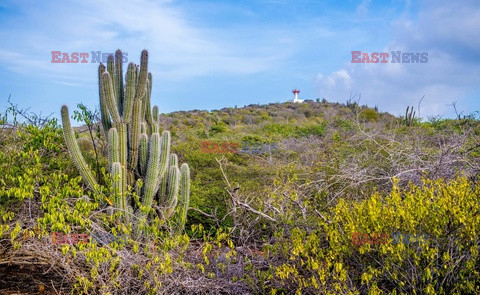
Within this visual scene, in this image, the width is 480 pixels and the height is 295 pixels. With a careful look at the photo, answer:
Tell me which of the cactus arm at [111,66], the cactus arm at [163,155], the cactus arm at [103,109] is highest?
the cactus arm at [111,66]

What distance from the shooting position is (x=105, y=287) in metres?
4.75

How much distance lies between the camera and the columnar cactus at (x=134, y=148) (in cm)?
662

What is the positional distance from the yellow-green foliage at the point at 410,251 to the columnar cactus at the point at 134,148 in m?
2.74

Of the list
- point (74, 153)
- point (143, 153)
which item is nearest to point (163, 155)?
point (143, 153)

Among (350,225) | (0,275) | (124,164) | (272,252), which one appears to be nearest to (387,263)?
(350,225)

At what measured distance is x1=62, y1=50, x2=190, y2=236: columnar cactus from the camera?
6.62 m

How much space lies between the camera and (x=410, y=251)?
4125 mm

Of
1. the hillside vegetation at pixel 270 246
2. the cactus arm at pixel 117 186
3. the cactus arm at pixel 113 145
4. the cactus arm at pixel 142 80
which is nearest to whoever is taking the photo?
the hillside vegetation at pixel 270 246

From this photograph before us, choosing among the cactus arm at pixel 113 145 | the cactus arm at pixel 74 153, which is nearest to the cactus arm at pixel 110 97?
the cactus arm at pixel 113 145

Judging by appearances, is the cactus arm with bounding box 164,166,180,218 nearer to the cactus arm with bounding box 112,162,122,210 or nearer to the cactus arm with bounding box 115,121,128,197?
the cactus arm with bounding box 115,121,128,197

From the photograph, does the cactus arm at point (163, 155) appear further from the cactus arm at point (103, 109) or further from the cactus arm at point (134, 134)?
the cactus arm at point (103, 109)

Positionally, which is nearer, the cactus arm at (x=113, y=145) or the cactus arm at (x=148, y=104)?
the cactus arm at (x=113, y=145)

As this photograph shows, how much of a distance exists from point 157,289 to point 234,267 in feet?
2.76

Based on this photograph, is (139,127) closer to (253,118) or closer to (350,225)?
(350,225)
